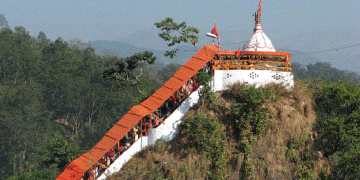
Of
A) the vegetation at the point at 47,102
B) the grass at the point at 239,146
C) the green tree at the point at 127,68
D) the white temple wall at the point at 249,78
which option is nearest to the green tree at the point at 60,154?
the green tree at the point at 127,68

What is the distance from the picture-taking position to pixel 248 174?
19.6 m

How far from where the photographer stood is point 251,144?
2034cm

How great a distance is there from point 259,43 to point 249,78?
6.32ft

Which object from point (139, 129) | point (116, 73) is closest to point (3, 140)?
point (116, 73)

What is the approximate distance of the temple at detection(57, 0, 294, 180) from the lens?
21.1 meters

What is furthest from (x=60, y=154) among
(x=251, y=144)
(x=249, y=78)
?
(x=249, y=78)

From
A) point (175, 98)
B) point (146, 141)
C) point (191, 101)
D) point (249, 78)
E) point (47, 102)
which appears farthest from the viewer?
point (47, 102)

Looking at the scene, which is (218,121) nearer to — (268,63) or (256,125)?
(256,125)

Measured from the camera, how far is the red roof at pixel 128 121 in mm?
21047

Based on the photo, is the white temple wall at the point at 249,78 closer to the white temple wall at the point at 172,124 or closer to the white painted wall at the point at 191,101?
the white painted wall at the point at 191,101

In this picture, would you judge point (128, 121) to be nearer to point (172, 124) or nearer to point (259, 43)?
point (172, 124)

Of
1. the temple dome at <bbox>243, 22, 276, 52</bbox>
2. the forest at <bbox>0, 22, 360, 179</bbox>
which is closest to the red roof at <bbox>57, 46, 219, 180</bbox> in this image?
the temple dome at <bbox>243, 22, 276, 52</bbox>

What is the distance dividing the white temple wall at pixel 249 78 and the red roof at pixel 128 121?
977 mm

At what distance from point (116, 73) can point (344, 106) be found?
1204 centimetres
